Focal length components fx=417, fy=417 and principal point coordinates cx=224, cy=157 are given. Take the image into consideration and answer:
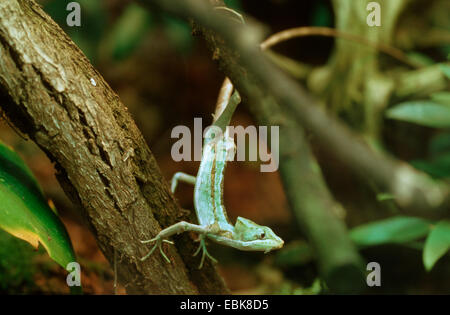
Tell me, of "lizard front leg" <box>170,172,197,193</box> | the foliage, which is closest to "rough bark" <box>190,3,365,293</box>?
"lizard front leg" <box>170,172,197,193</box>

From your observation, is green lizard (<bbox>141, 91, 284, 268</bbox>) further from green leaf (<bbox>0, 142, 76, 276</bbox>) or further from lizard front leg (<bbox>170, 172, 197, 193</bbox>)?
green leaf (<bbox>0, 142, 76, 276</bbox>)

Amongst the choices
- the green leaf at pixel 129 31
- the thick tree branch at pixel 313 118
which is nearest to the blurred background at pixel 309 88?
the green leaf at pixel 129 31

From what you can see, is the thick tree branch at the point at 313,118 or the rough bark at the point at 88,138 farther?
the rough bark at the point at 88,138

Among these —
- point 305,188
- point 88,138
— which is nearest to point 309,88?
point 305,188

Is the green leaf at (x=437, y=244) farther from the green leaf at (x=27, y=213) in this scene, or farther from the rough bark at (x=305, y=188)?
the green leaf at (x=27, y=213)

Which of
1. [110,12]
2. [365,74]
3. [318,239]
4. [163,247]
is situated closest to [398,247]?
[318,239]

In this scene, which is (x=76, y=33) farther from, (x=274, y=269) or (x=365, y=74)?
(x=365, y=74)

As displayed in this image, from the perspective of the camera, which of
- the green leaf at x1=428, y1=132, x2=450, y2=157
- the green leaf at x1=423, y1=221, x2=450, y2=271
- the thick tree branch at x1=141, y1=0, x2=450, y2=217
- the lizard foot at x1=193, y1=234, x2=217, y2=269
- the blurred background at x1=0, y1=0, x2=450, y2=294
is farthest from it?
the green leaf at x1=428, y1=132, x2=450, y2=157
